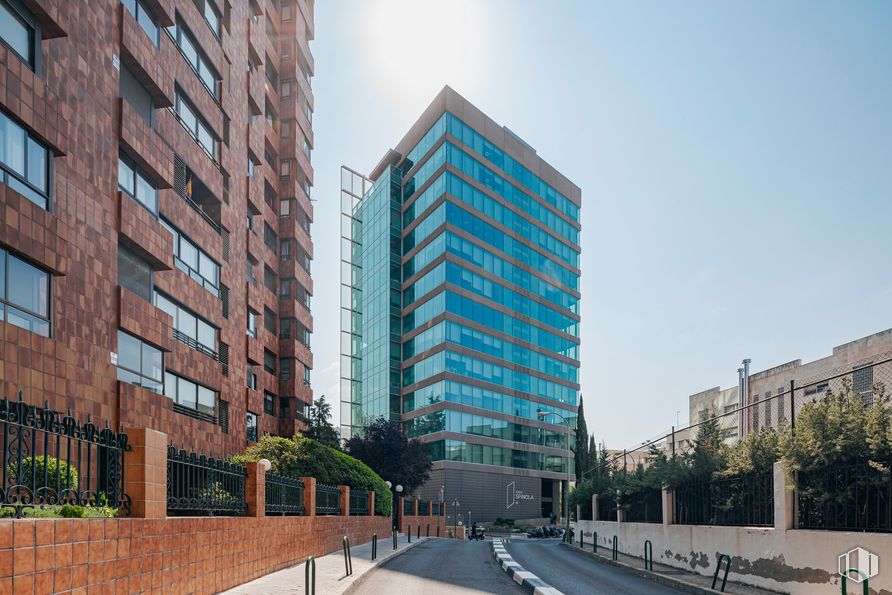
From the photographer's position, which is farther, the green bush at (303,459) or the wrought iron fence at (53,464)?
the green bush at (303,459)

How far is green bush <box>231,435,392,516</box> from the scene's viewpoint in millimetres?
29047

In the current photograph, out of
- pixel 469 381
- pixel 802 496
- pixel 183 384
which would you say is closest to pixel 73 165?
pixel 183 384

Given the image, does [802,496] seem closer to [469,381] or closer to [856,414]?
[856,414]

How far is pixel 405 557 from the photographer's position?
83.3 feet

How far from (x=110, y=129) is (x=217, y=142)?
10560 mm

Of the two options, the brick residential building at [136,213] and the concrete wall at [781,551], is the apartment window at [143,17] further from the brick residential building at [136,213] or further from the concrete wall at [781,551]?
the concrete wall at [781,551]

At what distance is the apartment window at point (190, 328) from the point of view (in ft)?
89.2

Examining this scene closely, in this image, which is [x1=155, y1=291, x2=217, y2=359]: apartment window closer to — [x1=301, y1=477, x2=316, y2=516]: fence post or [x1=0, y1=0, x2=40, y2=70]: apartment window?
[x1=301, y1=477, x2=316, y2=516]: fence post

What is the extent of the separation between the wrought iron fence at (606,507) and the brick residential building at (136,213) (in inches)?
643

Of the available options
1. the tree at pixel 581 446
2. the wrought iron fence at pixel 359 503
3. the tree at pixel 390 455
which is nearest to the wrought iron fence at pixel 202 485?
the wrought iron fence at pixel 359 503

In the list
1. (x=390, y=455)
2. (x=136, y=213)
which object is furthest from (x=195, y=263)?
(x=390, y=455)

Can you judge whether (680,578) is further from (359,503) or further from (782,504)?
(359,503)

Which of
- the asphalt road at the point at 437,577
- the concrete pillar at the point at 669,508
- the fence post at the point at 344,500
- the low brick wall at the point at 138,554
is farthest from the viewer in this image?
the fence post at the point at 344,500

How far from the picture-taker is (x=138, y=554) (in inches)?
376
